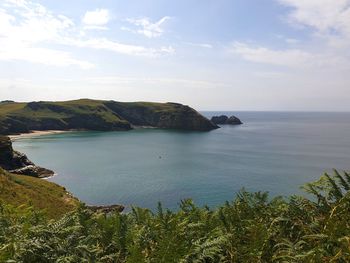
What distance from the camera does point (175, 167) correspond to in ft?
398

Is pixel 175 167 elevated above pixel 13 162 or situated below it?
below

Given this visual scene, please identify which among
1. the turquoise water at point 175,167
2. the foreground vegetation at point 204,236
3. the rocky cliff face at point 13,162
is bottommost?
the turquoise water at point 175,167

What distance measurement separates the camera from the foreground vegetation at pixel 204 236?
705cm

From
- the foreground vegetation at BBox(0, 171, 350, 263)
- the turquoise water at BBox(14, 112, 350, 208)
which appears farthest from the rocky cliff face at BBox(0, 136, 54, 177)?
the foreground vegetation at BBox(0, 171, 350, 263)

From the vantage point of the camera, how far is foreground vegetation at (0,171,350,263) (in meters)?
7.05

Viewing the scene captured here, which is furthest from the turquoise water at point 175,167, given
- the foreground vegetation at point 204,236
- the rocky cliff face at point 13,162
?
the foreground vegetation at point 204,236

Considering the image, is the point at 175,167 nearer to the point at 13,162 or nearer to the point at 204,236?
the point at 13,162

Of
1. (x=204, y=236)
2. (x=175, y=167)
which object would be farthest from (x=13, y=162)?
(x=204, y=236)

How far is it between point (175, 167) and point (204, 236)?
112796 millimetres

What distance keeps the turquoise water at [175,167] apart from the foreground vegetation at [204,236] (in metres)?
60.6

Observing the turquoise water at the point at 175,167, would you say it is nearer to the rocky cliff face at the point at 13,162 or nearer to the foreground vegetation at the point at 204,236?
the rocky cliff face at the point at 13,162

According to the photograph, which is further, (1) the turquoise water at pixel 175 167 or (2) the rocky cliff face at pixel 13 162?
(2) the rocky cliff face at pixel 13 162

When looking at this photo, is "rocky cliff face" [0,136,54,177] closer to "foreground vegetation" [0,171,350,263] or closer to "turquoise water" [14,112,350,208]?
"turquoise water" [14,112,350,208]

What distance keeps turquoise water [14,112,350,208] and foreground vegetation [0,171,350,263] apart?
60615 millimetres
